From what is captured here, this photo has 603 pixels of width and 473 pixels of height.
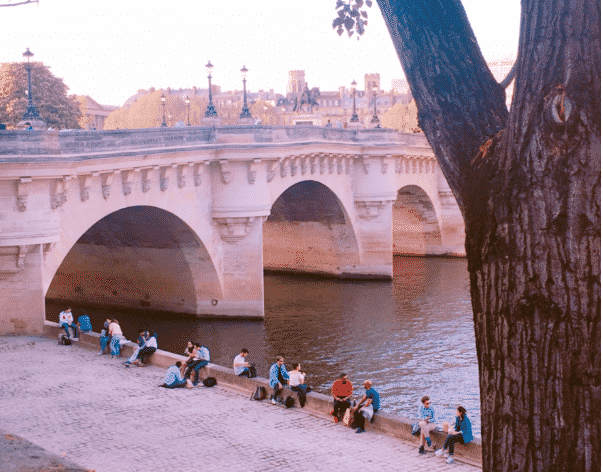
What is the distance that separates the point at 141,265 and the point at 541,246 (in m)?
29.7

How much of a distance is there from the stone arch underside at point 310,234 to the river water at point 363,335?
1.65 m

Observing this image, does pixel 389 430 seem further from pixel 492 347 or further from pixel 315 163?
pixel 315 163

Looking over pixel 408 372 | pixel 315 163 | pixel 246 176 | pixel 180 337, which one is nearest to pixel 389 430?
pixel 408 372

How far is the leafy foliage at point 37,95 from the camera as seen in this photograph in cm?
5591

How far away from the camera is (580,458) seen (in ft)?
12.9

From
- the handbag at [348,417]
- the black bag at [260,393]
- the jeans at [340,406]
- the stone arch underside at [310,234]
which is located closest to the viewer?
the handbag at [348,417]

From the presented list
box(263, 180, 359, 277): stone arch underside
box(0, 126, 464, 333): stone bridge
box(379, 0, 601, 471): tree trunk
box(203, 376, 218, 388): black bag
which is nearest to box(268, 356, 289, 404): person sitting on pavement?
box(203, 376, 218, 388): black bag

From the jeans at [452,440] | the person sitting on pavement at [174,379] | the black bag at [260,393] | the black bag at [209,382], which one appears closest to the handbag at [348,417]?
the jeans at [452,440]

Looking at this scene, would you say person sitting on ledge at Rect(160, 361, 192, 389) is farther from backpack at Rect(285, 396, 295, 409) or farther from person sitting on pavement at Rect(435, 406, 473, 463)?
person sitting on pavement at Rect(435, 406, 473, 463)

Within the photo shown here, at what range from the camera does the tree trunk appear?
386cm

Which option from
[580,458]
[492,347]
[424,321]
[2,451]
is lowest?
[424,321]

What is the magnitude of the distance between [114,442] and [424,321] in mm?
19152

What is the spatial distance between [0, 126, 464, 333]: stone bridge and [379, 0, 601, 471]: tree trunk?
61.8 ft

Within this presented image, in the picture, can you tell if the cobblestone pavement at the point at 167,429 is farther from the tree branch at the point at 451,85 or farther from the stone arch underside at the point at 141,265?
the stone arch underside at the point at 141,265
